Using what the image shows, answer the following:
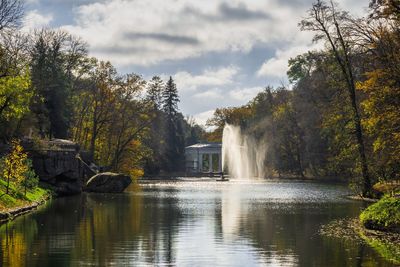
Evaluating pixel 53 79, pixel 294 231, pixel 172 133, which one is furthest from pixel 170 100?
pixel 294 231

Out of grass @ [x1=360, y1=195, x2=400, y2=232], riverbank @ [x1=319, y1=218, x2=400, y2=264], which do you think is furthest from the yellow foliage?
grass @ [x1=360, y1=195, x2=400, y2=232]

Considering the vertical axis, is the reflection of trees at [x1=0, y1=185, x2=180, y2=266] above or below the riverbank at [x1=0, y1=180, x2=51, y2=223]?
below

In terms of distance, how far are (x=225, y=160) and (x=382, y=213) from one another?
9100cm

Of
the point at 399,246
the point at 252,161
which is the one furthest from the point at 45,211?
the point at 252,161

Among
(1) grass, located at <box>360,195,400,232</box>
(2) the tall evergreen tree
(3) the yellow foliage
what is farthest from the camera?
(2) the tall evergreen tree

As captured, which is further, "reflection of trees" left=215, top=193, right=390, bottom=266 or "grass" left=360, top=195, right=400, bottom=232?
"grass" left=360, top=195, right=400, bottom=232

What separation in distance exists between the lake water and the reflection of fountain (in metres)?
71.9

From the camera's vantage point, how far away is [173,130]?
12862 cm

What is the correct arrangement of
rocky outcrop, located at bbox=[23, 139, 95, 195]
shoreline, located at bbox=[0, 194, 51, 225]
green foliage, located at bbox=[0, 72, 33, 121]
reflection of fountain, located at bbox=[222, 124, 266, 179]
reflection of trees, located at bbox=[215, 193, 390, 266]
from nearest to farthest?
reflection of trees, located at bbox=[215, 193, 390, 266] < shoreline, located at bbox=[0, 194, 51, 225] < green foliage, located at bbox=[0, 72, 33, 121] < rocky outcrop, located at bbox=[23, 139, 95, 195] < reflection of fountain, located at bbox=[222, 124, 266, 179]

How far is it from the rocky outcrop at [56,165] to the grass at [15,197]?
5.56 meters

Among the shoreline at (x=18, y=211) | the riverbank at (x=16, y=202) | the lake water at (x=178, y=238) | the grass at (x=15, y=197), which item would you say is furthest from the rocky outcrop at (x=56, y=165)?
the lake water at (x=178, y=238)

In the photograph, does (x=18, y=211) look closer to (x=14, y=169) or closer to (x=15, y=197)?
(x=15, y=197)

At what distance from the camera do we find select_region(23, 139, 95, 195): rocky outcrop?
49.0m

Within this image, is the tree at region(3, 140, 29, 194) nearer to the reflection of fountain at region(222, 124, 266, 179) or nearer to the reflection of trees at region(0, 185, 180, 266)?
the reflection of trees at region(0, 185, 180, 266)
